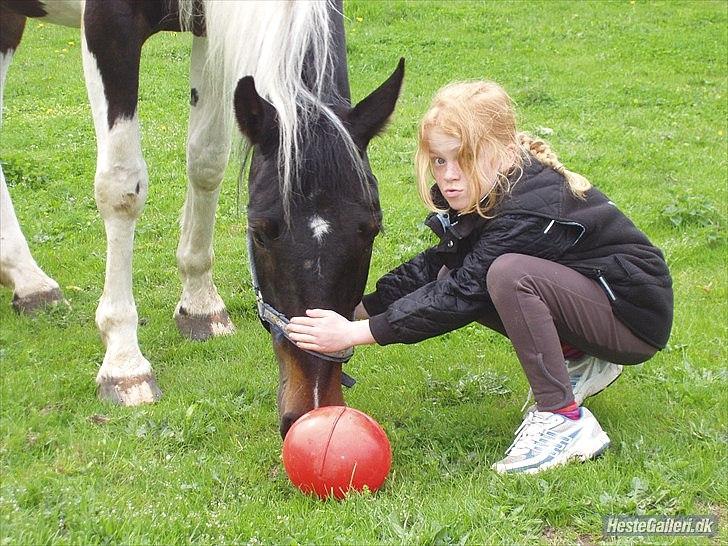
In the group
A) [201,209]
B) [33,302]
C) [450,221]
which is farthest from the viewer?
[33,302]

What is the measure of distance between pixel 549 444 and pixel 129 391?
196 cm

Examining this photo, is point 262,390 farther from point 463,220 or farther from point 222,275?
point 222,275

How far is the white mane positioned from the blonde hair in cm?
41

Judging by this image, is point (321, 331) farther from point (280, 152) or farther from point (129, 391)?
point (129, 391)

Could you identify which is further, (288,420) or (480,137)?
(480,137)

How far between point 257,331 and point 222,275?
0.98 m

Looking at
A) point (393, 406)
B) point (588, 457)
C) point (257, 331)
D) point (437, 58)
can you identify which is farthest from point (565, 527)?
point (437, 58)

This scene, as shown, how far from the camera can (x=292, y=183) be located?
2.96 meters

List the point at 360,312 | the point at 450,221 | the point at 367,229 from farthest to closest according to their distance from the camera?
the point at 360,312 < the point at 450,221 < the point at 367,229

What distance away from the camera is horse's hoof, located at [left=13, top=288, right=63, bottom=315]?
5016 mm

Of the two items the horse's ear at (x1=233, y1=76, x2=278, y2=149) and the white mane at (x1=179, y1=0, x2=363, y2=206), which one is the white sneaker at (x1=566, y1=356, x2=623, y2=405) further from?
the horse's ear at (x1=233, y1=76, x2=278, y2=149)

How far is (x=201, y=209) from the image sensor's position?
15.7 feet

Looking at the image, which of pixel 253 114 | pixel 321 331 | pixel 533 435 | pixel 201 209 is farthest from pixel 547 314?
pixel 201 209

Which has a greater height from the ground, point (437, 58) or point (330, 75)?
point (330, 75)
